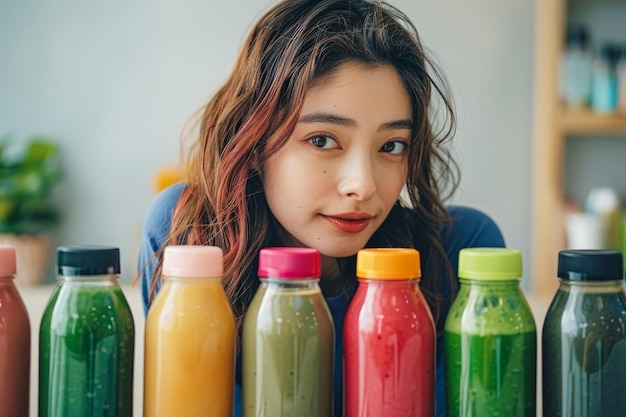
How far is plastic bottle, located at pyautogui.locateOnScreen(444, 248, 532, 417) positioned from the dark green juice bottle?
291 mm

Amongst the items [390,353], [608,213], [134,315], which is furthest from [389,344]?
[608,213]

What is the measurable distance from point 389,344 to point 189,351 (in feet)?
0.56

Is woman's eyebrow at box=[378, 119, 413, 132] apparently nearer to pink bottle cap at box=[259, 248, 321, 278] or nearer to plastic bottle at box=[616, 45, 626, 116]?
pink bottle cap at box=[259, 248, 321, 278]

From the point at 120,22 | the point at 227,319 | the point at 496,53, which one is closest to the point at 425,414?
the point at 227,319

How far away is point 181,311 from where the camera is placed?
65 centimetres

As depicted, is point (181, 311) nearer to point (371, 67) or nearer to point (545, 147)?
point (371, 67)

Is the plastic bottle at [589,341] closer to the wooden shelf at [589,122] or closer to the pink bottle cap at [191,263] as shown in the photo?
the pink bottle cap at [191,263]

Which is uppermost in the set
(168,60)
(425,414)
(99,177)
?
(168,60)

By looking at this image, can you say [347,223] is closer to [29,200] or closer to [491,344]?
[491,344]

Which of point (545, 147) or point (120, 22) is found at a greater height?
point (120, 22)

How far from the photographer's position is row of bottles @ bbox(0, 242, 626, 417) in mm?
641

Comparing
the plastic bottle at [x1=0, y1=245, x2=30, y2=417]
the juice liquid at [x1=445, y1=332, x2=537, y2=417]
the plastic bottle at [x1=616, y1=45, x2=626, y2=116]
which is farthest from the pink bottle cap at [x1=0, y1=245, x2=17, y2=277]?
the plastic bottle at [x1=616, y1=45, x2=626, y2=116]

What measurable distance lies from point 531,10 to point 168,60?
3.59 ft

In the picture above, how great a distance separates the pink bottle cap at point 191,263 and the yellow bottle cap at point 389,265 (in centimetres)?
13
